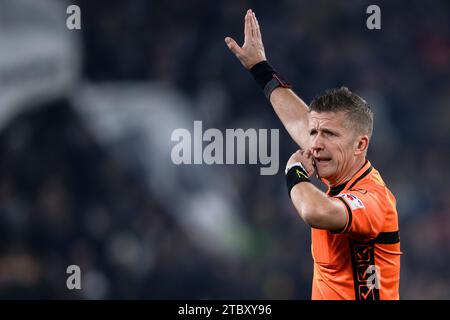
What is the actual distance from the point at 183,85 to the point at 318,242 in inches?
227

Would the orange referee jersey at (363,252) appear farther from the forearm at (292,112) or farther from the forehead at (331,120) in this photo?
the forearm at (292,112)

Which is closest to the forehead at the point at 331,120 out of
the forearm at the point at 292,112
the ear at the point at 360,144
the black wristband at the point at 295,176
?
the ear at the point at 360,144

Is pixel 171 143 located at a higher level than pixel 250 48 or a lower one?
higher

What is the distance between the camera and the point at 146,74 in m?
8.73

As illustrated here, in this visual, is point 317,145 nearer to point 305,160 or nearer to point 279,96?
point 305,160

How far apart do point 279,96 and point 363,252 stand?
42.7 inches

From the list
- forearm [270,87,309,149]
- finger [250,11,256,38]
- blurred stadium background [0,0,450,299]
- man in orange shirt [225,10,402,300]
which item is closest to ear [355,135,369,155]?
man in orange shirt [225,10,402,300]

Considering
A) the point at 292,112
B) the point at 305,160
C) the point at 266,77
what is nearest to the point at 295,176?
the point at 305,160

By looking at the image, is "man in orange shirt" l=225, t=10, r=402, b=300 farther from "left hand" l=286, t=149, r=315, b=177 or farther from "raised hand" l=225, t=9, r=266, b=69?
"raised hand" l=225, t=9, r=266, b=69

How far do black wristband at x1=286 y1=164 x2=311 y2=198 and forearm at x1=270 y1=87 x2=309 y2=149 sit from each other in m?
0.71

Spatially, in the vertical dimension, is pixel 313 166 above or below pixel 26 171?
below

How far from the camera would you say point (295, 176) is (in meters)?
2.92
